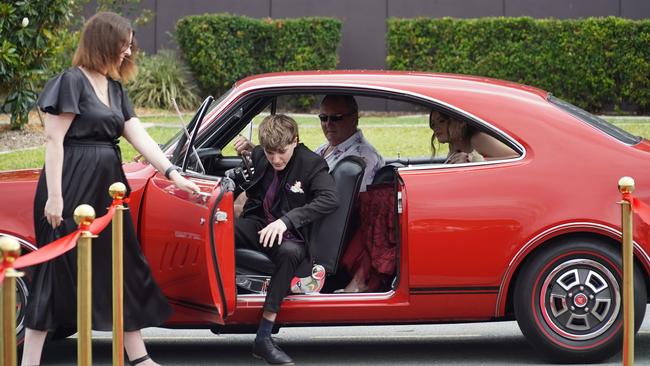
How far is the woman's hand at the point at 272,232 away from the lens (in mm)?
6464

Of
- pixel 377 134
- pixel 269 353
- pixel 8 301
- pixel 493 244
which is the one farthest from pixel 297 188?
pixel 377 134

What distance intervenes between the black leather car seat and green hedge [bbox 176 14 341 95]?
43.8 feet

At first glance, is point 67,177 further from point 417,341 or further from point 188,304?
point 417,341

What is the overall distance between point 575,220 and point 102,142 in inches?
96.6

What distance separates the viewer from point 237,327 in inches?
262

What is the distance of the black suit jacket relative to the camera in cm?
655

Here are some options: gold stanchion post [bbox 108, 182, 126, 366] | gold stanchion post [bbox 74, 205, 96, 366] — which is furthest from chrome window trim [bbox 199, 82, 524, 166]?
gold stanchion post [bbox 74, 205, 96, 366]

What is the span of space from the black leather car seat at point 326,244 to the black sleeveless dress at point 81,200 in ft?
2.26

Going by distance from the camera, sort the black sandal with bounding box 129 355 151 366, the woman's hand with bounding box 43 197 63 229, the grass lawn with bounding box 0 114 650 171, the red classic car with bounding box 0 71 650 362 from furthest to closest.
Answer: the grass lawn with bounding box 0 114 650 171
the red classic car with bounding box 0 71 650 362
the black sandal with bounding box 129 355 151 366
the woman's hand with bounding box 43 197 63 229

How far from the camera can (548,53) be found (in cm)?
1945

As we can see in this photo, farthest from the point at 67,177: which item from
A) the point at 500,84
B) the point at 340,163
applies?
the point at 500,84

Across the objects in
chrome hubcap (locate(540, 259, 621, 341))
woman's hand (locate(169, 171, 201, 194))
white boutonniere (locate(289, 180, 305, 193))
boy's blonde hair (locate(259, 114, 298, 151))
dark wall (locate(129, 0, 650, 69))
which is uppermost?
dark wall (locate(129, 0, 650, 69))

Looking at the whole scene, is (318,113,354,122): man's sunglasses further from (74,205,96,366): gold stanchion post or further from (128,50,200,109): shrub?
(128,50,200,109): shrub

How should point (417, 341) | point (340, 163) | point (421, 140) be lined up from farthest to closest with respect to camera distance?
1. point (421, 140)
2. point (417, 341)
3. point (340, 163)
